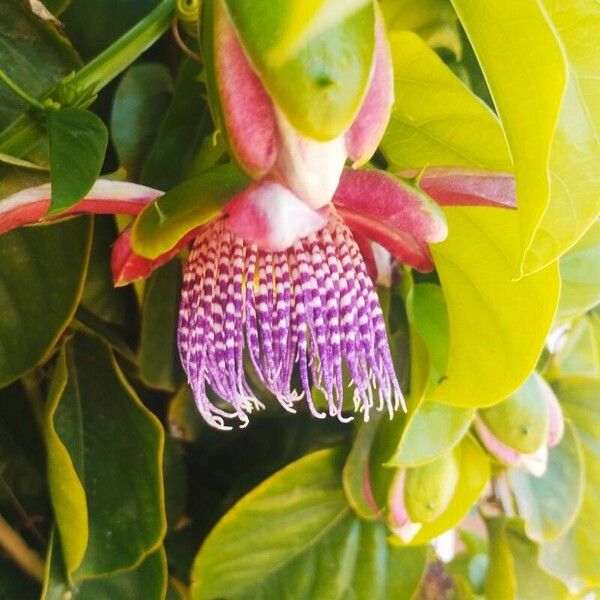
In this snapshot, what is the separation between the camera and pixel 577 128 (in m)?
0.30

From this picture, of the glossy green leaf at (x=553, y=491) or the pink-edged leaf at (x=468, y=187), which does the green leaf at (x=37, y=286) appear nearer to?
the pink-edged leaf at (x=468, y=187)

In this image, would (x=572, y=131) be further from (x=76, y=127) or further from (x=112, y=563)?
(x=112, y=563)

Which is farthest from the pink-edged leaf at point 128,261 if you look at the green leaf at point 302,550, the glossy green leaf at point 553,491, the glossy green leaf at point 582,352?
the glossy green leaf at point 582,352

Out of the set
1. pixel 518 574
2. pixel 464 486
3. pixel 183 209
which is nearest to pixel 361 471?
pixel 464 486

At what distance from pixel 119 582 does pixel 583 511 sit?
35 centimetres

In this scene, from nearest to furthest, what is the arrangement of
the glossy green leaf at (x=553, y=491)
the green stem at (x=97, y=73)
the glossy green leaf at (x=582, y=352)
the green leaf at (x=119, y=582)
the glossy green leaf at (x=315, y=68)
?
1. the glossy green leaf at (x=315, y=68)
2. the green stem at (x=97, y=73)
3. the green leaf at (x=119, y=582)
4. the glossy green leaf at (x=553, y=491)
5. the glossy green leaf at (x=582, y=352)

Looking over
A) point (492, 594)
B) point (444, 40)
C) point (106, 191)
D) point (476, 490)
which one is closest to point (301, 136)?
point (106, 191)

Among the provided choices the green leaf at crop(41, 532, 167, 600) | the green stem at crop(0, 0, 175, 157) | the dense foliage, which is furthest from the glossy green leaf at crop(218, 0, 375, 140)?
the green leaf at crop(41, 532, 167, 600)

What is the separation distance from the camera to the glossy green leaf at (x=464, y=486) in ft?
1.75

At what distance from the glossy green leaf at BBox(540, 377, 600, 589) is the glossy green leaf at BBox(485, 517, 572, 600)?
0.04 feet

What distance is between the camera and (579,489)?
60 cm

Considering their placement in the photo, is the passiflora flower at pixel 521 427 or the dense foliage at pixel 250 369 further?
the passiflora flower at pixel 521 427

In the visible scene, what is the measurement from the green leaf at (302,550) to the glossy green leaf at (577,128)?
0.28 m

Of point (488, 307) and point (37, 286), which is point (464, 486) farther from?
point (37, 286)
